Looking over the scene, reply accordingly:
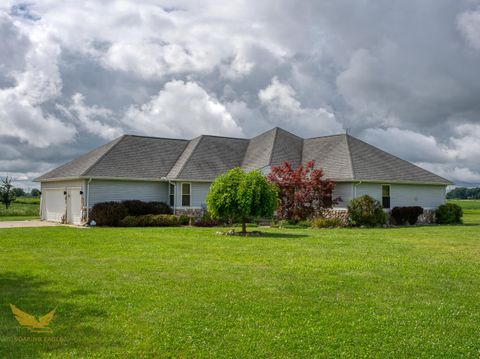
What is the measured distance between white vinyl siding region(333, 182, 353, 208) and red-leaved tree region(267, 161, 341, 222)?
3.56ft

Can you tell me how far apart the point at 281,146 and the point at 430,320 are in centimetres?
2729

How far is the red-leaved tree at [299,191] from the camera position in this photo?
93.1 feet

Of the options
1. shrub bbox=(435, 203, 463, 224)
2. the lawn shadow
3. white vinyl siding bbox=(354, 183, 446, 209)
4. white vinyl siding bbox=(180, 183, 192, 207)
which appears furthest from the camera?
shrub bbox=(435, 203, 463, 224)

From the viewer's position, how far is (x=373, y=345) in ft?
21.3

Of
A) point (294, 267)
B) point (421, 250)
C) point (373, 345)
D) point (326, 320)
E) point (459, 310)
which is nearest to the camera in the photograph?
point (373, 345)

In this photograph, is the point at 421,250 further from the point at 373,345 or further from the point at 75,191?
the point at 75,191

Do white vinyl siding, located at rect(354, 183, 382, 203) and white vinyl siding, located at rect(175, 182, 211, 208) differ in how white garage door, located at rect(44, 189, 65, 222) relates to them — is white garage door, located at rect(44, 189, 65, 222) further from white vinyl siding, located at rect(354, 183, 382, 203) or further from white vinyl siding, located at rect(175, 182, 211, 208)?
white vinyl siding, located at rect(354, 183, 382, 203)

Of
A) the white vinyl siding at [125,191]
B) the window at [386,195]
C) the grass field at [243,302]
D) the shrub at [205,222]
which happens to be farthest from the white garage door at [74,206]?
the window at [386,195]

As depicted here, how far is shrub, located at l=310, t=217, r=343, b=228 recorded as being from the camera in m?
26.9

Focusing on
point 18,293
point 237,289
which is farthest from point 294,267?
point 18,293

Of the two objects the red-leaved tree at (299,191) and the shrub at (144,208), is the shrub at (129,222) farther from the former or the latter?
the red-leaved tree at (299,191)

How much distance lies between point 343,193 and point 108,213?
46.6ft

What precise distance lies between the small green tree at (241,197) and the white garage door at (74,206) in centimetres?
1131

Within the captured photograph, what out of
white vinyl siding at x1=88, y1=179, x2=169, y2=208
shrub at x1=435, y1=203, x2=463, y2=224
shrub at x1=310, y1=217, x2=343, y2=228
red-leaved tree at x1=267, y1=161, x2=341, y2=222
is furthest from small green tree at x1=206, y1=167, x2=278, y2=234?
shrub at x1=435, y1=203, x2=463, y2=224
